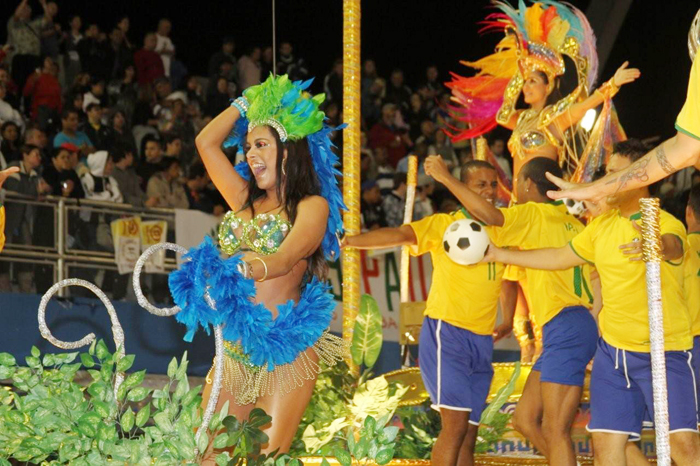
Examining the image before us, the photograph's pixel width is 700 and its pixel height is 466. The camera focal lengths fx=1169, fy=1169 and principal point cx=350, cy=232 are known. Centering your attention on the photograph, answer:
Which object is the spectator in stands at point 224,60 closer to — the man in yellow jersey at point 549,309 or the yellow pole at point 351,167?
the yellow pole at point 351,167

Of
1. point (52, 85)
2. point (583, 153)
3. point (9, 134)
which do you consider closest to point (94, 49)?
point (52, 85)

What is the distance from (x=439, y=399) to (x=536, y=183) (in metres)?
1.13

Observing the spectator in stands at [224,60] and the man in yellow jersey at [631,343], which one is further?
the spectator in stands at [224,60]

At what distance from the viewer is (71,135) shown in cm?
873

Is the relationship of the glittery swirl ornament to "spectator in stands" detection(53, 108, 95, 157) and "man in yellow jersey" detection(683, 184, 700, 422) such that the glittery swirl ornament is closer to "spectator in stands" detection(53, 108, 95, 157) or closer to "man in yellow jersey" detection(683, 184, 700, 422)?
"man in yellow jersey" detection(683, 184, 700, 422)

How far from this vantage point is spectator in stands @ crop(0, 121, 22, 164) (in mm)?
8266

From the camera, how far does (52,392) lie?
10.6 ft

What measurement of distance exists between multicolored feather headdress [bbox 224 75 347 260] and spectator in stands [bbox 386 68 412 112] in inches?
301

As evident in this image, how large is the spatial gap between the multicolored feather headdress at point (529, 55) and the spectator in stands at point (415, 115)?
4.79 m

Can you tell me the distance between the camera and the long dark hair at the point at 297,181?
397 centimetres

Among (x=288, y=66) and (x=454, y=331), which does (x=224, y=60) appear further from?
(x=454, y=331)

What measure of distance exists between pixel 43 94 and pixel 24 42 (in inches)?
23.4

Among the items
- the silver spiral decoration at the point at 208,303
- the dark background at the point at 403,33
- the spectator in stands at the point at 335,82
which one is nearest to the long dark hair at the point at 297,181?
the silver spiral decoration at the point at 208,303

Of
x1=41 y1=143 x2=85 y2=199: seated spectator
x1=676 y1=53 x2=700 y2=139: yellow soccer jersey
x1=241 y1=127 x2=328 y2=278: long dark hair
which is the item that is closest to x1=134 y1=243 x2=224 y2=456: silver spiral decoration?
x1=241 y1=127 x2=328 y2=278: long dark hair
